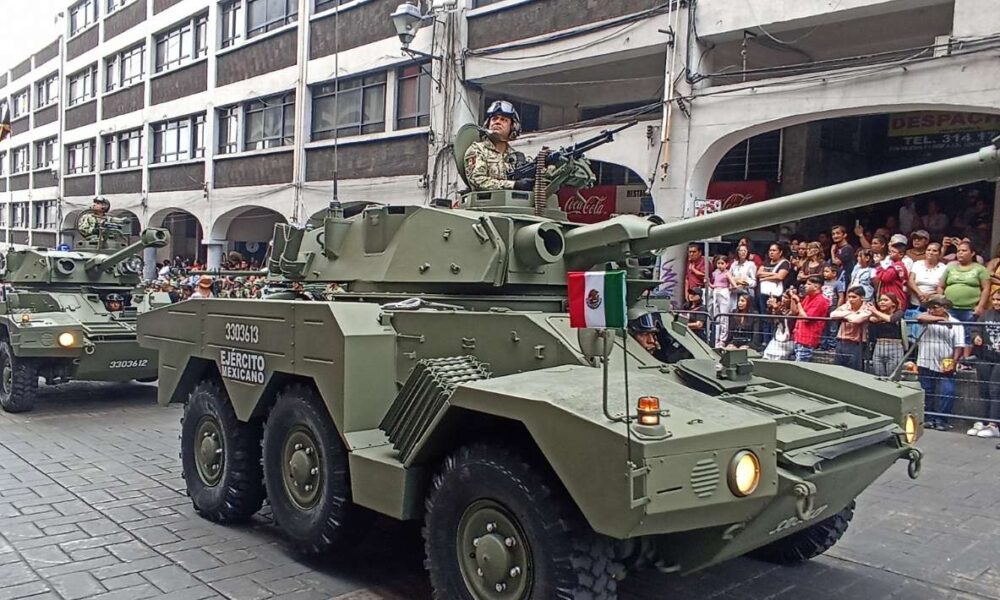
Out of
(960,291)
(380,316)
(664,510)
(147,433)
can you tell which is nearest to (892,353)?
(960,291)

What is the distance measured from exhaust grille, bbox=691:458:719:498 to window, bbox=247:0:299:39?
19.7m

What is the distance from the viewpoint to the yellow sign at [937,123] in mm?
13227

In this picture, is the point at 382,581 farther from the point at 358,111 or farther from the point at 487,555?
the point at 358,111

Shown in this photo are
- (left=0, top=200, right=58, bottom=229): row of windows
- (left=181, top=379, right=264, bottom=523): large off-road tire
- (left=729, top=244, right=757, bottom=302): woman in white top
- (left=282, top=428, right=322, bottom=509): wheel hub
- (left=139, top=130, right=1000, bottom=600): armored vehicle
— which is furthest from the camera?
(left=0, top=200, right=58, bottom=229): row of windows

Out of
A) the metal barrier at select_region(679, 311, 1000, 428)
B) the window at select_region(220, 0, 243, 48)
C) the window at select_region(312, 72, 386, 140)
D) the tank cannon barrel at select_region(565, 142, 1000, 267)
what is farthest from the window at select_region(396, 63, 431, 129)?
the tank cannon barrel at select_region(565, 142, 1000, 267)

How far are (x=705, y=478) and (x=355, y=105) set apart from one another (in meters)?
17.1

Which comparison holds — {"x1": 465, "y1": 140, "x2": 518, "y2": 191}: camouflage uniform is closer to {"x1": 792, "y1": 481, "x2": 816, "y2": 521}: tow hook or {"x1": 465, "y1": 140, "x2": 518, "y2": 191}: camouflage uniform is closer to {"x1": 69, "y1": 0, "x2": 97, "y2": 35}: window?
{"x1": 792, "y1": 481, "x2": 816, "y2": 521}: tow hook

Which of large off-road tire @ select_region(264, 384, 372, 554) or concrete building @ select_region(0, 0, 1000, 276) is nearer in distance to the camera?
large off-road tire @ select_region(264, 384, 372, 554)

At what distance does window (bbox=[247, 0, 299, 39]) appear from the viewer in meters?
21.3

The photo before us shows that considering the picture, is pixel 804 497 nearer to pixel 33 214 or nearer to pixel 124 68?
pixel 124 68

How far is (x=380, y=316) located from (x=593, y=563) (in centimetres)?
223

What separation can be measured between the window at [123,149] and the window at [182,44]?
2.59 meters

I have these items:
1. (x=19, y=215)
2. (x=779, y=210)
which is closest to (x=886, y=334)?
(x=779, y=210)

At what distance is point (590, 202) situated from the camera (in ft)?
58.0
